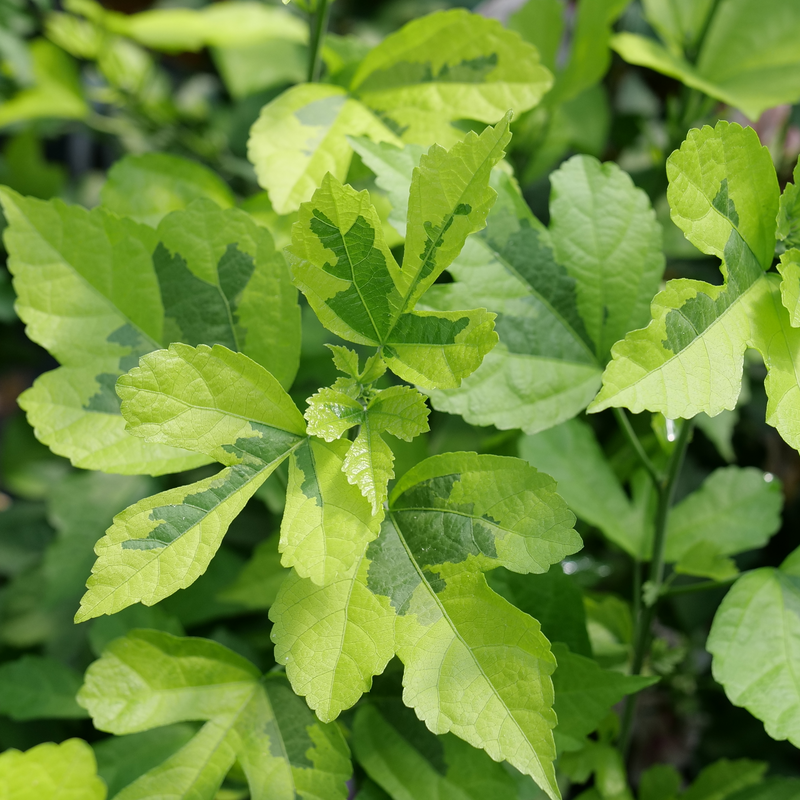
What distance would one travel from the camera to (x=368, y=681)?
0.45 m

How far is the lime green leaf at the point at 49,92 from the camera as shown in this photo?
1009 mm

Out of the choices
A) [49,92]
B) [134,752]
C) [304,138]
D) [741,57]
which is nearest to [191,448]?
[304,138]

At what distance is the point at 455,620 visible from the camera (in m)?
0.46

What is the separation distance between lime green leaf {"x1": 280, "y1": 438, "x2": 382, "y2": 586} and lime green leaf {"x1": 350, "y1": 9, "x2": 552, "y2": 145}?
321 millimetres

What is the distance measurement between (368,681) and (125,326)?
328 mm

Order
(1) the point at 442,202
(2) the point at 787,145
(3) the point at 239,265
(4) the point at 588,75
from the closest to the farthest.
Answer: (1) the point at 442,202 < (3) the point at 239,265 < (4) the point at 588,75 < (2) the point at 787,145

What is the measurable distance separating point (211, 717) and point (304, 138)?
0.48 meters

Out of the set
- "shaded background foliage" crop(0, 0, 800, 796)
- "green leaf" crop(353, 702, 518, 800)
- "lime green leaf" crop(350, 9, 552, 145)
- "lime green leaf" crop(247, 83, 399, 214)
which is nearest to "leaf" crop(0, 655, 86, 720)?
"shaded background foliage" crop(0, 0, 800, 796)

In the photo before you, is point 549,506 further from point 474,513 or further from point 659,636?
point 659,636

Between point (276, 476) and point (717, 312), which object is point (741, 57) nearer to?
point (717, 312)

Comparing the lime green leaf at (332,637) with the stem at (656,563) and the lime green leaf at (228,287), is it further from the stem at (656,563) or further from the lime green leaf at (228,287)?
the stem at (656,563)

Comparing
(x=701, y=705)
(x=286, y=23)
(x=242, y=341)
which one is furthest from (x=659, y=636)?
(x=286, y=23)

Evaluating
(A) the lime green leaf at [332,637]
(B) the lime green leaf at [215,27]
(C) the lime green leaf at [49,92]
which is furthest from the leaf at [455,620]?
(C) the lime green leaf at [49,92]

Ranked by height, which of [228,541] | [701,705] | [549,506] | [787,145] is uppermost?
[787,145]
